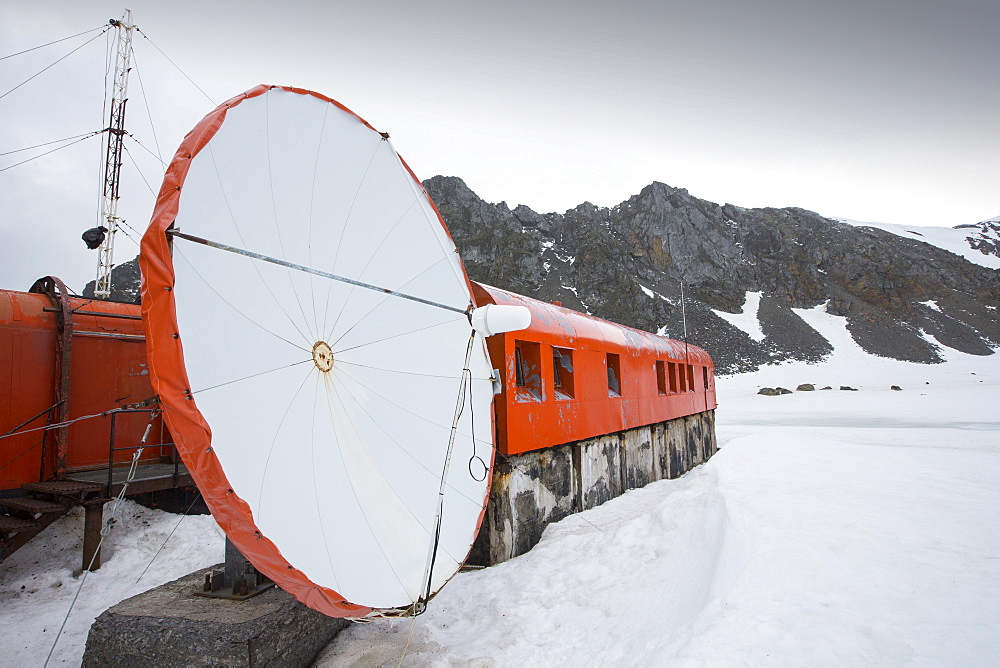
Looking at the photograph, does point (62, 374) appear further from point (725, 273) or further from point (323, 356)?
point (725, 273)

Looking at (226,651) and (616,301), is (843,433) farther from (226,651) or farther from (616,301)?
(616,301)

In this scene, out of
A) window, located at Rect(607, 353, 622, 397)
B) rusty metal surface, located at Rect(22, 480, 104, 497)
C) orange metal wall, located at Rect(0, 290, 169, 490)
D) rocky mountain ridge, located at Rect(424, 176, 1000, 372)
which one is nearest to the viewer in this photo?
rusty metal surface, located at Rect(22, 480, 104, 497)

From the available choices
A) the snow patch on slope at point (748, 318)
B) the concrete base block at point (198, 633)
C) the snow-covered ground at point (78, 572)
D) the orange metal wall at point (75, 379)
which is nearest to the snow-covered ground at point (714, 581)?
the snow-covered ground at point (78, 572)

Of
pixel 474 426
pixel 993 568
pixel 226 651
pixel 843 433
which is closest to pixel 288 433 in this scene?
pixel 226 651

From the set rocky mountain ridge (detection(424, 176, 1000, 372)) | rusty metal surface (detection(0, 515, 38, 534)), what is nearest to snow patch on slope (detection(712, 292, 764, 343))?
rocky mountain ridge (detection(424, 176, 1000, 372))

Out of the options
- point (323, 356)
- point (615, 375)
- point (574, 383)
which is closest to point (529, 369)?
point (574, 383)

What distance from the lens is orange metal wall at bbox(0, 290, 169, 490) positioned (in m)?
6.47

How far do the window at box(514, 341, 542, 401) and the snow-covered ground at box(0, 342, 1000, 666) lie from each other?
6.51 ft

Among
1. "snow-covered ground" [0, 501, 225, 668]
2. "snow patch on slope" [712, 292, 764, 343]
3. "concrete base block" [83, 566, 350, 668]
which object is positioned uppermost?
"snow patch on slope" [712, 292, 764, 343]

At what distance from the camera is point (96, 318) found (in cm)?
761

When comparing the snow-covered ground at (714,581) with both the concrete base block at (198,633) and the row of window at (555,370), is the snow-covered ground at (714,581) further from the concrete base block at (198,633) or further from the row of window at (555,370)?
the row of window at (555,370)

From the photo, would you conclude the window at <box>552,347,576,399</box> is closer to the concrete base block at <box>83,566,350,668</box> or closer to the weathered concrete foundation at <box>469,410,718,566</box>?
the weathered concrete foundation at <box>469,410,718,566</box>

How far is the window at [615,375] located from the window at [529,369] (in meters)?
3.07

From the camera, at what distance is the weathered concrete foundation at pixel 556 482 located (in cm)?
631
